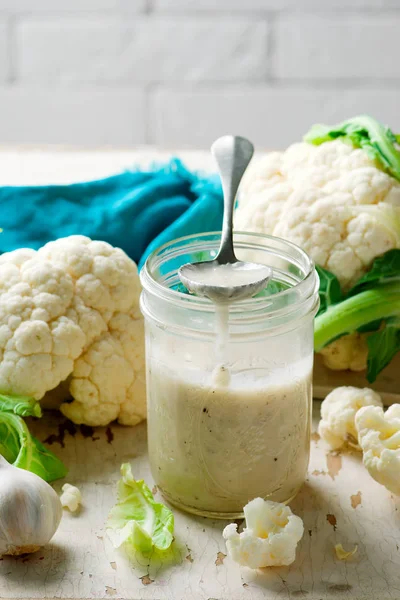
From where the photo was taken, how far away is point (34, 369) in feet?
3.84

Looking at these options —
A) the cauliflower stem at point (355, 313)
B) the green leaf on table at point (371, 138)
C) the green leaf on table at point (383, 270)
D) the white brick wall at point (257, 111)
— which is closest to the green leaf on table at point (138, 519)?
the cauliflower stem at point (355, 313)

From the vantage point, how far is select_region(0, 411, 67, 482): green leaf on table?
112cm

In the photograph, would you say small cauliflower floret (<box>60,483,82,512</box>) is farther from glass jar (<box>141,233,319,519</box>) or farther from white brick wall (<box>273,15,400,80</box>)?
white brick wall (<box>273,15,400,80</box>)

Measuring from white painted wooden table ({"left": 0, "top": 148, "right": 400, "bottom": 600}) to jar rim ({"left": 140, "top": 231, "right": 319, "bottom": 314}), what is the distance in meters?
0.27

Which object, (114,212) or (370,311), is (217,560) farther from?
(114,212)

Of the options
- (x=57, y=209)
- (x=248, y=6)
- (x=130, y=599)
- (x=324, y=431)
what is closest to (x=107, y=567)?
(x=130, y=599)

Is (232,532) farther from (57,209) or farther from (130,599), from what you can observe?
(57,209)

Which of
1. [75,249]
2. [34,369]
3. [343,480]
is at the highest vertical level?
[75,249]

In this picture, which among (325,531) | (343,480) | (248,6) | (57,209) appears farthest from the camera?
(248,6)

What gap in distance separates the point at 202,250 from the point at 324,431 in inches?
11.9

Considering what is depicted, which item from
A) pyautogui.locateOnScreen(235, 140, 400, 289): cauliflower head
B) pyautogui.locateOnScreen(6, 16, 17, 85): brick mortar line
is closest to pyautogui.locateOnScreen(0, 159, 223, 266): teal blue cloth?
pyautogui.locateOnScreen(235, 140, 400, 289): cauliflower head

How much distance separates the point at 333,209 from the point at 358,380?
28 cm

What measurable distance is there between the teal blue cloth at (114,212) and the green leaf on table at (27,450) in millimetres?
450

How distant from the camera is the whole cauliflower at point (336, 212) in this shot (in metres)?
1.31
